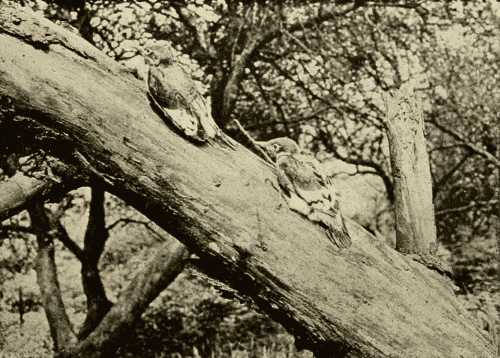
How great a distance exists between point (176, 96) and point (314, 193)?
568 millimetres

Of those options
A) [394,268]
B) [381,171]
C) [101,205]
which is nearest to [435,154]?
[381,171]

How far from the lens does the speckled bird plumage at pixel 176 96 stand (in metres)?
1.77

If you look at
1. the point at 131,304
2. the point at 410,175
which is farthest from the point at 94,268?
the point at 410,175

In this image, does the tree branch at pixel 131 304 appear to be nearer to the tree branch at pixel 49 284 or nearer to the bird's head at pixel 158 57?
the tree branch at pixel 49 284

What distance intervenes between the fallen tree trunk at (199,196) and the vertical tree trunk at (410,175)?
604mm

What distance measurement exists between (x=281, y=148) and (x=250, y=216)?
29cm

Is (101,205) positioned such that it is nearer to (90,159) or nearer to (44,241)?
(44,241)

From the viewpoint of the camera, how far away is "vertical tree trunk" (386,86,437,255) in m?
2.37

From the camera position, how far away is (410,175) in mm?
2461

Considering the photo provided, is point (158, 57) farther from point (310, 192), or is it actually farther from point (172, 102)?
point (310, 192)

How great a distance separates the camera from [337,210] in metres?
1.86

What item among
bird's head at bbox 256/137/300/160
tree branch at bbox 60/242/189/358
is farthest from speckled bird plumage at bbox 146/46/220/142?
tree branch at bbox 60/242/189/358

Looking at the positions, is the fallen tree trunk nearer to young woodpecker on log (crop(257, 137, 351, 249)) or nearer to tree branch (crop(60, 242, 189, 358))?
young woodpecker on log (crop(257, 137, 351, 249))

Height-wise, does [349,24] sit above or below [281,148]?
above
